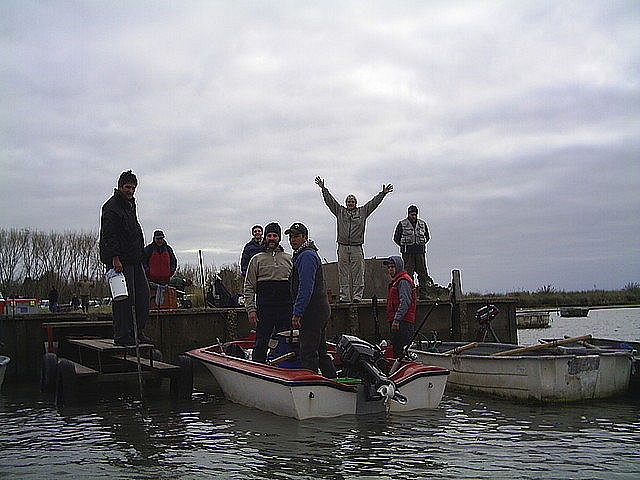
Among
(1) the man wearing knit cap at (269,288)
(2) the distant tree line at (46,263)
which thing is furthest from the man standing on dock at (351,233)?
(2) the distant tree line at (46,263)

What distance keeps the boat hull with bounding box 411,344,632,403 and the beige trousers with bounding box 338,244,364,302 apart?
5400mm

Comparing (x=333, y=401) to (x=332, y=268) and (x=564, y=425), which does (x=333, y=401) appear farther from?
(x=332, y=268)

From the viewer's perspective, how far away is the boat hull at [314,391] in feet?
25.6

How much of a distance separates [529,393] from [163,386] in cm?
570

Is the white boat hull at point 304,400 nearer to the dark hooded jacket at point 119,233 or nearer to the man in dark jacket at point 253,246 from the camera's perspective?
the dark hooded jacket at point 119,233

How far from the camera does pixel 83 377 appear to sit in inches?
355

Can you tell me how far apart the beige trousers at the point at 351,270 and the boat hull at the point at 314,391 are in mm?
6215

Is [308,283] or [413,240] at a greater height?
[413,240]

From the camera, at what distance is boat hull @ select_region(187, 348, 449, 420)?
7.81m

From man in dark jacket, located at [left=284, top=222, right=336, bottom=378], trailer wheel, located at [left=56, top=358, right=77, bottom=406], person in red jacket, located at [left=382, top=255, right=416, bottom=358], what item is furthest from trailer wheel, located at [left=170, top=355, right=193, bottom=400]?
person in red jacket, located at [left=382, top=255, right=416, bottom=358]

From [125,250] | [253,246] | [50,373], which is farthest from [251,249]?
[50,373]

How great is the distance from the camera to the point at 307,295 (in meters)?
8.17

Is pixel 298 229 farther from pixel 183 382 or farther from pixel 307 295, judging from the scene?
pixel 183 382

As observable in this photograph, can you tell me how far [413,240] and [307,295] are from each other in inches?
306
